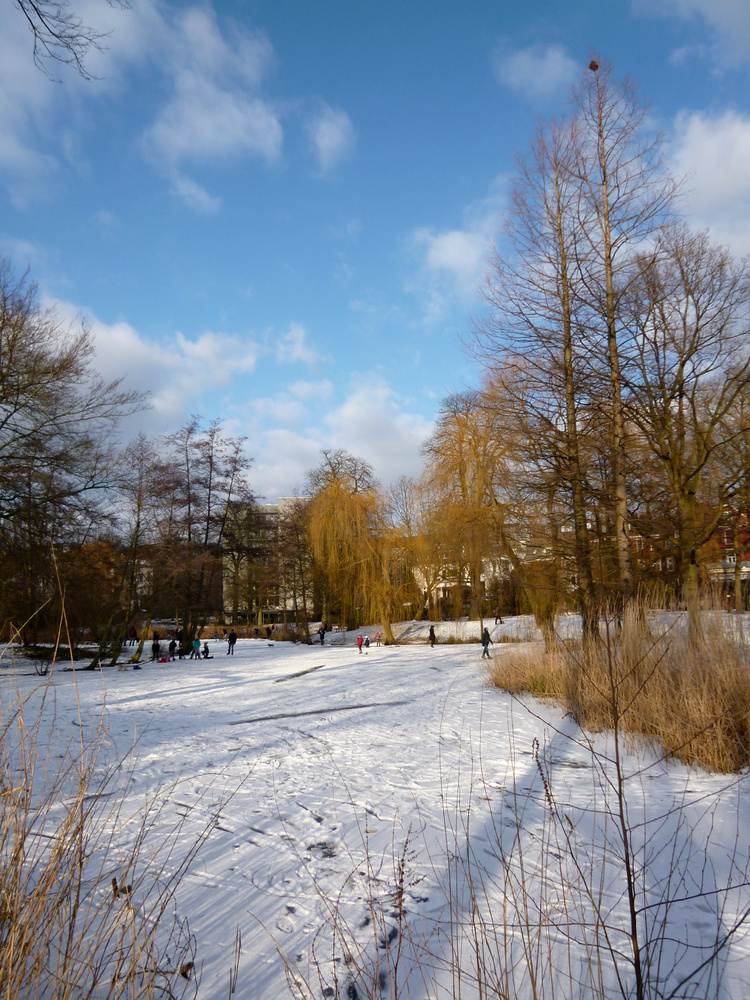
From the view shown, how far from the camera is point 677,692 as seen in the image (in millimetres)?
5770

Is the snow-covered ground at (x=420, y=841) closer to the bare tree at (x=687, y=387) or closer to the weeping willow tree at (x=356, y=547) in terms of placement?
the bare tree at (x=687, y=387)

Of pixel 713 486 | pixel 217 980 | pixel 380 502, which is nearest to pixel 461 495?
pixel 380 502

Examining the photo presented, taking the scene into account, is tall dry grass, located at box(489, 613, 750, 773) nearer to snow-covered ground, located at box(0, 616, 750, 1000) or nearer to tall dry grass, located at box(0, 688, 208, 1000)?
snow-covered ground, located at box(0, 616, 750, 1000)

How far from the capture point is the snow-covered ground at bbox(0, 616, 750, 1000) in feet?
9.05

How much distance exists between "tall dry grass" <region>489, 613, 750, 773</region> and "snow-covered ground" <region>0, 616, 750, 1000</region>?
258 millimetres

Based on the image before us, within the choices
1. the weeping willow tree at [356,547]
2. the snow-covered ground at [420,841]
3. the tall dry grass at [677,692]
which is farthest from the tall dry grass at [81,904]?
the weeping willow tree at [356,547]

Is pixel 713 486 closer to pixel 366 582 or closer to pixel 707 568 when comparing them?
pixel 707 568

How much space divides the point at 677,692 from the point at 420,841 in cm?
323

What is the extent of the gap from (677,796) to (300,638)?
30958mm

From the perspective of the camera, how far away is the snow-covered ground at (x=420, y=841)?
9.05 ft

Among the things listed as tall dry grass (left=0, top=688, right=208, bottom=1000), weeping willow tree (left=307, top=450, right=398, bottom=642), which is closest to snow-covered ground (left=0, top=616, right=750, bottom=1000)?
tall dry grass (left=0, top=688, right=208, bottom=1000)

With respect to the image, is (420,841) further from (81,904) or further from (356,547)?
(356,547)

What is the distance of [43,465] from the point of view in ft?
43.1

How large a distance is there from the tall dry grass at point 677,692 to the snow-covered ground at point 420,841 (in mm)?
258
